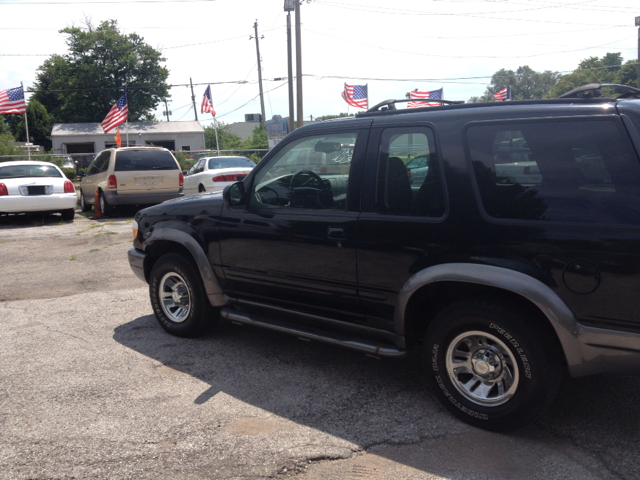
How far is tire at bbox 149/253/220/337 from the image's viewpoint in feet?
16.7

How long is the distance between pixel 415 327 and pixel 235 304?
168 centimetres

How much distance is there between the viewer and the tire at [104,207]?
48.2ft

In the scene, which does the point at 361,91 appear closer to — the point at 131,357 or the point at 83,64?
the point at 131,357

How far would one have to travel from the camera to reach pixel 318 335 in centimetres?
418

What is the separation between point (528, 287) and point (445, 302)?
70cm

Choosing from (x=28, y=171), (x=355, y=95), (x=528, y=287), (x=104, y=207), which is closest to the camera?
(x=528, y=287)

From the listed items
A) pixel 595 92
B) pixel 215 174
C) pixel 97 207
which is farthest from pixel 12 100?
pixel 595 92

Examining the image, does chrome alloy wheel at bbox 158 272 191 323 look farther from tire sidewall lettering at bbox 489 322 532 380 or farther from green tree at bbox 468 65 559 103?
green tree at bbox 468 65 559 103

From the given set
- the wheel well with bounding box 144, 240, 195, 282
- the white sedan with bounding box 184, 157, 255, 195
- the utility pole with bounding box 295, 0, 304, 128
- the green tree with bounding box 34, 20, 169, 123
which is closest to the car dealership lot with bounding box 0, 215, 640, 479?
the wheel well with bounding box 144, 240, 195, 282

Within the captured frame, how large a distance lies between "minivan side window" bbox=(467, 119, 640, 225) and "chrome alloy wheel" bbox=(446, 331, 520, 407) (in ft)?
2.50

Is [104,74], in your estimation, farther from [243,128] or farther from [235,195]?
[235,195]

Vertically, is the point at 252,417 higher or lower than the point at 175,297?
lower

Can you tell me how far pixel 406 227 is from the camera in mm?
3654

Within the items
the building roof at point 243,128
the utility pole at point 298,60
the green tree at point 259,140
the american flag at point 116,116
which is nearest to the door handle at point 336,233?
the utility pole at point 298,60
